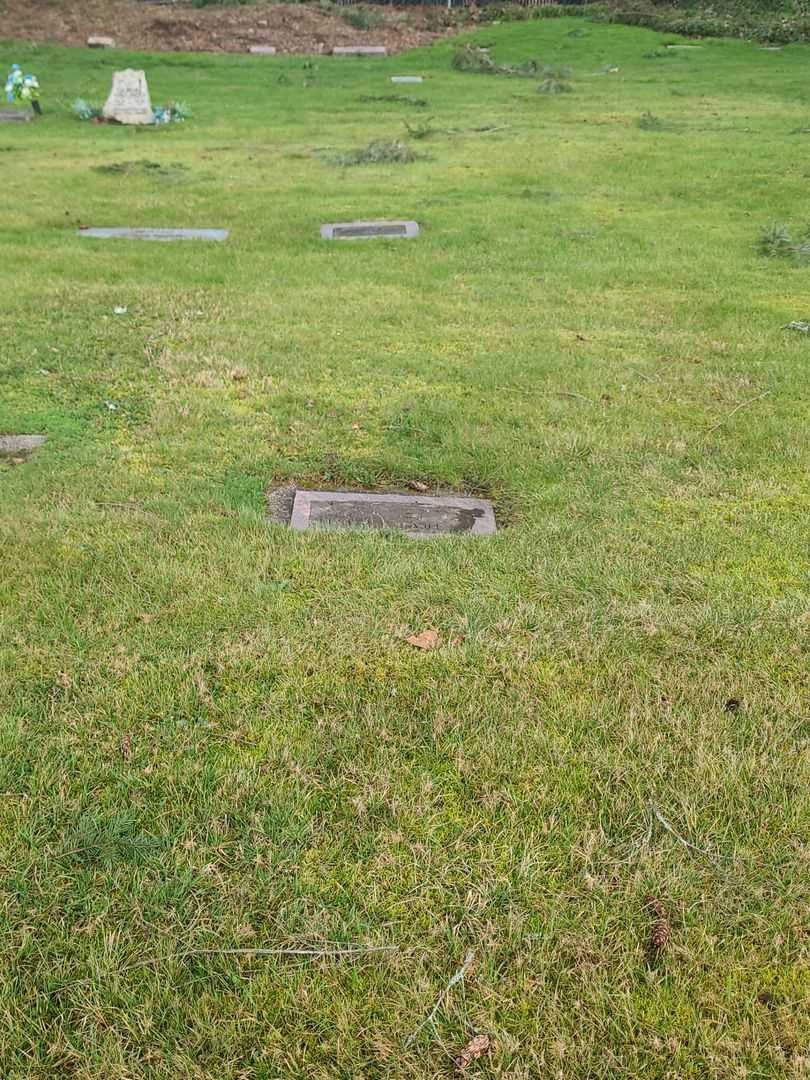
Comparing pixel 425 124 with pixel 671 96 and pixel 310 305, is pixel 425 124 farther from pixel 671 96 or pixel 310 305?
pixel 310 305

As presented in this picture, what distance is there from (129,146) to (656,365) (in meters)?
12.0

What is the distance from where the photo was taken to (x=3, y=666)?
2.86m

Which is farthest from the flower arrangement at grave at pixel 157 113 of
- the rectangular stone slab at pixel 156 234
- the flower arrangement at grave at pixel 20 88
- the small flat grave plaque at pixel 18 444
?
the small flat grave plaque at pixel 18 444

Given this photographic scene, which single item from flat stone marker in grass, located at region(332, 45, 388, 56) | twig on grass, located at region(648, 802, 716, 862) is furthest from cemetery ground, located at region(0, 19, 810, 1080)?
flat stone marker in grass, located at region(332, 45, 388, 56)

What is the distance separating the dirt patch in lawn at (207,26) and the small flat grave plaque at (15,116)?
11.1 metres

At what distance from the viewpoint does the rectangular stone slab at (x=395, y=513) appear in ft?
12.3

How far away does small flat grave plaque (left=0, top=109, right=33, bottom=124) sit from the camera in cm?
1592

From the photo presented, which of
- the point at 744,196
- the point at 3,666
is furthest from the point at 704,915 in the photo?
the point at 744,196

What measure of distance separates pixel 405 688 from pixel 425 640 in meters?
0.27

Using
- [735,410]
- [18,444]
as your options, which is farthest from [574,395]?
[18,444]

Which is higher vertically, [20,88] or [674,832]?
[20,88]

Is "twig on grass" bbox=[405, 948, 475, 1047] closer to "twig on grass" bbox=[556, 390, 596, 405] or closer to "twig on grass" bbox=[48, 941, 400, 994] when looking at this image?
"twig on grass" bbox=[48, 941, 400, 994]

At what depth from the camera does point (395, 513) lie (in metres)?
3.89

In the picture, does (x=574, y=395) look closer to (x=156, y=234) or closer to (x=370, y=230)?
(x=370, y=230)
